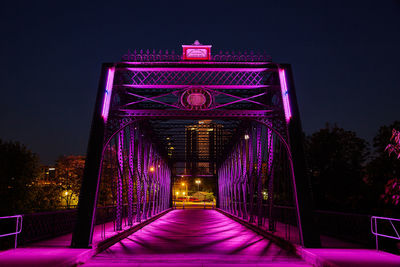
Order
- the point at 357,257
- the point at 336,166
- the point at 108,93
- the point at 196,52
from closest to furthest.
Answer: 1. the point at 357,257
2. the point at 108,93
3. the point at 196,52
4. the point at 336,166

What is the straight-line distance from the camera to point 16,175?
106 ft

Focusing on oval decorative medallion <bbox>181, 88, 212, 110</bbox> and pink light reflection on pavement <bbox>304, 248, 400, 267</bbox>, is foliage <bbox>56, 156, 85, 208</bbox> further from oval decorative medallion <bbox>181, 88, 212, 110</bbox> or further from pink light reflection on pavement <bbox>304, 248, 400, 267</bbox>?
pink light reflection on pavement <bbox>304, 248, 400, 267</bbox>

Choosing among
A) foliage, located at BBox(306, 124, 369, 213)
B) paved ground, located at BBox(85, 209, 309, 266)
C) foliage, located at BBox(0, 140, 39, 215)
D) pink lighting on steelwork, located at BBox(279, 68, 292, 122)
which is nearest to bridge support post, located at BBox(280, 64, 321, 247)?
pink lighting on steelwork, located at BBox(279, 68, 292, 122)

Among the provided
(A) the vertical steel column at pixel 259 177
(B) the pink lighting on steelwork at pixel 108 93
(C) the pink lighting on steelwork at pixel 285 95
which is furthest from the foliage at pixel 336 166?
(B) the pink lighting on steelwork at pixel 108 93

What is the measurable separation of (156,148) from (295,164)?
58.7ft

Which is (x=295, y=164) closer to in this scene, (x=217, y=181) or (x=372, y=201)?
(x=372, y=201)

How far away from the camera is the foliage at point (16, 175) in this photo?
1200 inches

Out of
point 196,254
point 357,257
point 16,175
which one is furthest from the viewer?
point 16,175

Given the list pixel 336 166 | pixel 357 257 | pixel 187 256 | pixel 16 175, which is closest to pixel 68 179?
pixel 16 175

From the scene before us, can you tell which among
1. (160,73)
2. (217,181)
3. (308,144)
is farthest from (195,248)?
(217,181)

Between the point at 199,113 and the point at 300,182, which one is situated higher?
the point at 199,113

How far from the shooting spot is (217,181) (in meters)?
41.0

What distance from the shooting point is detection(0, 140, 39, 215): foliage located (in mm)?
30484

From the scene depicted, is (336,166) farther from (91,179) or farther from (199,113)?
(91,179)
